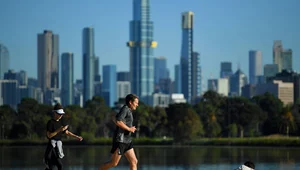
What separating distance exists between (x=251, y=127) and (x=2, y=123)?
3658cm

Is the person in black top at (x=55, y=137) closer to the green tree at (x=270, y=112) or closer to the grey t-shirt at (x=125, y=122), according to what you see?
the grey t-shirt at (x=125, y=122)

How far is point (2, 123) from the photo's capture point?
120 meters

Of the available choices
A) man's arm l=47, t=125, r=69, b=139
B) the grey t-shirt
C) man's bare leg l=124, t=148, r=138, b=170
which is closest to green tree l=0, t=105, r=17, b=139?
man's arm l=47, t=125, r=69, b=139

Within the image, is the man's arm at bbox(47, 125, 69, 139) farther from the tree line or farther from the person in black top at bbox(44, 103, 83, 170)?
the tree line

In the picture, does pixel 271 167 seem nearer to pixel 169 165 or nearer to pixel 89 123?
pixel 169 165

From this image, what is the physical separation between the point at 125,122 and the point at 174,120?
301 feet

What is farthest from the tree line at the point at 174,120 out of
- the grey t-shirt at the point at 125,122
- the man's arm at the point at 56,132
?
the grey t-shirt at the point at 125,122

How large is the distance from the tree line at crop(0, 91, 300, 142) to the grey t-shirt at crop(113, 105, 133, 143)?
85.0m

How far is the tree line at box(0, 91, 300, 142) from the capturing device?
374 feet

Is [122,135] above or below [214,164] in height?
above

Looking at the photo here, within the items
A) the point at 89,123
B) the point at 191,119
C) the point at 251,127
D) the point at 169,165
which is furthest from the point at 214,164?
the point at 251,127

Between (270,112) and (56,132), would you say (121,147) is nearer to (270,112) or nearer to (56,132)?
(56,132)

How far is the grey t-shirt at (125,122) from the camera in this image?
22.9 m

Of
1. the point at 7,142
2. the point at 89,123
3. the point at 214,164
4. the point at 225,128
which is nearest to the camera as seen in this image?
the point at 214,164
